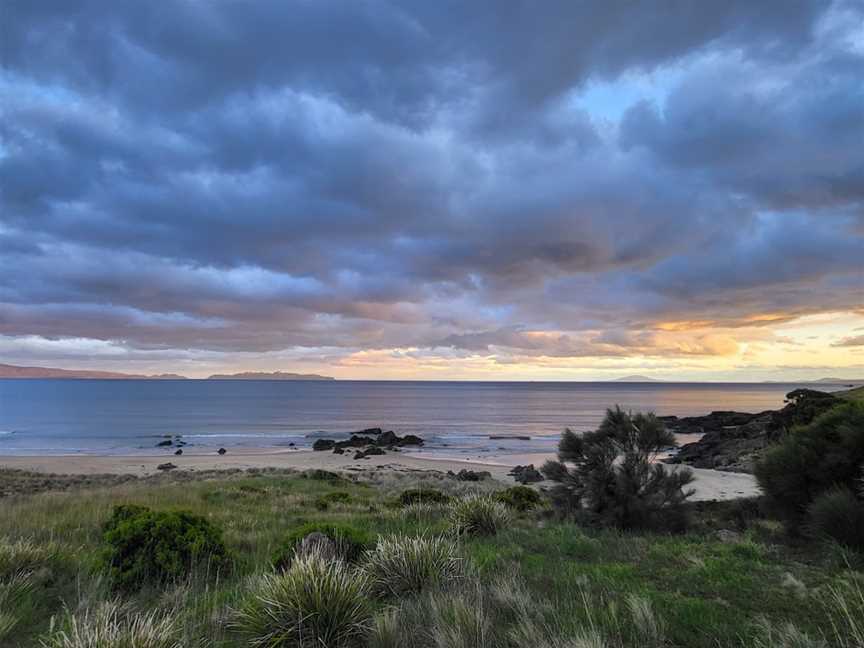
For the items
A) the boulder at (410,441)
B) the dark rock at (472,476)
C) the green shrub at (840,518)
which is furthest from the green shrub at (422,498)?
the boulder at (410,441)

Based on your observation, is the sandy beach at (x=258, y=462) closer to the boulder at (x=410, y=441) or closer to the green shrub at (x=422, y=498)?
the boulder at (x=410, y=441)

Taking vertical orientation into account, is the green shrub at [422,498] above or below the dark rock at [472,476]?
above

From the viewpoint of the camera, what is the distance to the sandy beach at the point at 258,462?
3525 centimetres

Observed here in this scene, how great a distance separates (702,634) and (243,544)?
7.94m

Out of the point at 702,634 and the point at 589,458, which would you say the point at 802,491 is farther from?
the point at 702,634

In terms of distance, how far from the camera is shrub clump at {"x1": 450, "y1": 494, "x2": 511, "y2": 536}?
943 centimetres

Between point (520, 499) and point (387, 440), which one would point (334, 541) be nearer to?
point (520, 499)

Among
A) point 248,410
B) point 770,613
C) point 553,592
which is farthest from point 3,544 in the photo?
point 248,410

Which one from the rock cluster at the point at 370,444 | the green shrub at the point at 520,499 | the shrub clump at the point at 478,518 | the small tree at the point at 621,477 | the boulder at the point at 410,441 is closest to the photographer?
the shrub clump at the point at 478,518

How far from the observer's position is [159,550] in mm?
7332

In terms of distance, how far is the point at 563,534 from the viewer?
8.95 metres

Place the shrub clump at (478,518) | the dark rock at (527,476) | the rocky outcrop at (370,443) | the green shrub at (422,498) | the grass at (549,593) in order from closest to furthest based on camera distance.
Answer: the grass at (549,593), the shrub clump at (478,518), the green shrub at (422,498), the dark rock at (527,476), the rocky outcrop at (370,443)

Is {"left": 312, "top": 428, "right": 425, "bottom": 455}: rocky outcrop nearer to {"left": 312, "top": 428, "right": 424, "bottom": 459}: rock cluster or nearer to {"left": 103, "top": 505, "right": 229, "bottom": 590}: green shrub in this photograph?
{"left": 312, "top": 428, "right": 424, "bottom": 459}: rock cluster

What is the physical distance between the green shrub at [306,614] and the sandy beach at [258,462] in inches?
1057
